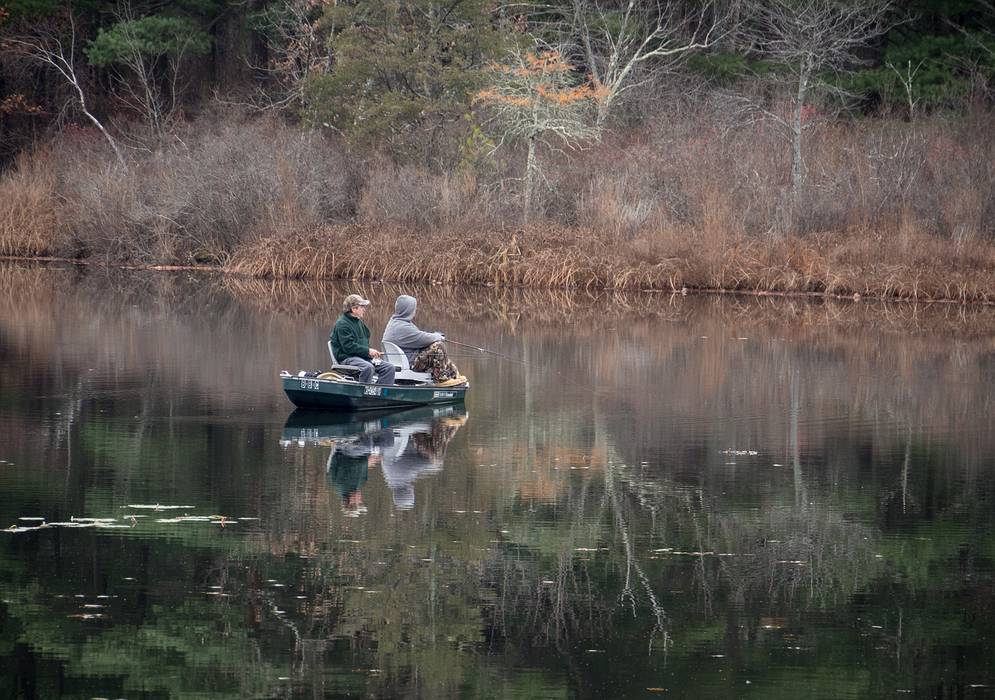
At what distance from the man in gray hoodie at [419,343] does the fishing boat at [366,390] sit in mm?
117

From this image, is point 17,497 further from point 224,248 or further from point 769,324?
point 224,248

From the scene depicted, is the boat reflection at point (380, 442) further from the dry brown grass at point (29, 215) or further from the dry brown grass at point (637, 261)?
the dry brown grass at point (29, 215)

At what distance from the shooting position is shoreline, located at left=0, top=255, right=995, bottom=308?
32500 millimetres

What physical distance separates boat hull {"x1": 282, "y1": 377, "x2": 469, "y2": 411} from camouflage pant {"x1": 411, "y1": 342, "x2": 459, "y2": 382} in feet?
1.04

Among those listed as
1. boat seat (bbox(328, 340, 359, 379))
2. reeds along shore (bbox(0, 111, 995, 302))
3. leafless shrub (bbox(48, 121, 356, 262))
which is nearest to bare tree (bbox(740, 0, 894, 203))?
reeds along shore (bbox(0, 111, 995, 302))

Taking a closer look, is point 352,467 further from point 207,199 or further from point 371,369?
point 207,199

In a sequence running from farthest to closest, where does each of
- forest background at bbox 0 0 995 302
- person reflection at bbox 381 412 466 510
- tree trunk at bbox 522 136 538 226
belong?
tree trunk at bbox 522 136 538 226 → forest background at bbox 0 0 995 302 → person reflection at bbox 381 412 466 510

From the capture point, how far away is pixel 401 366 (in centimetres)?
1805

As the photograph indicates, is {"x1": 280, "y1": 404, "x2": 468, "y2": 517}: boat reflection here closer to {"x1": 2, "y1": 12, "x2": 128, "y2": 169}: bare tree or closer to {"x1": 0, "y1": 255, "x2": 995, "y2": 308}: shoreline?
{"x1": 0, "y1": 255, "x2": 995, "y2": 308}: shoreline

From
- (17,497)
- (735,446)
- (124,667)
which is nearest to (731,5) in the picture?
(735,446)

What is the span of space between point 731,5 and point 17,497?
38.3 meters

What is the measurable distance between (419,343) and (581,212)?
1861 centimetres

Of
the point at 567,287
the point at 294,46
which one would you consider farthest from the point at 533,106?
the point at 294,46

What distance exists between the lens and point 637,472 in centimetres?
1387
